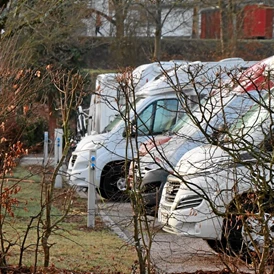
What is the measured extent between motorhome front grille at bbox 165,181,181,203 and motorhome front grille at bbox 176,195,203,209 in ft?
1.86

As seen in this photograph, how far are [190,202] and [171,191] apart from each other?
871 millimetres

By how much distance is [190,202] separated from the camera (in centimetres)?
1022

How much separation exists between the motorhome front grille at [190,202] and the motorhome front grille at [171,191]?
1.86 feet

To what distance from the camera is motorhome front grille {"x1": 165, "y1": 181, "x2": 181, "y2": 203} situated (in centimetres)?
1095

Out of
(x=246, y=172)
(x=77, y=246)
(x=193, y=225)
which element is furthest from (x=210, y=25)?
(x=246, y=172)

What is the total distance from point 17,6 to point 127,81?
18.1 feet

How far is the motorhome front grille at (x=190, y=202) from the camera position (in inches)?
400

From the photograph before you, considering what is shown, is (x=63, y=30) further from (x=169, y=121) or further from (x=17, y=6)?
(x=17, y=6)

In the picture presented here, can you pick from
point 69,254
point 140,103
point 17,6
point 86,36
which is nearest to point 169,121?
point 140,103

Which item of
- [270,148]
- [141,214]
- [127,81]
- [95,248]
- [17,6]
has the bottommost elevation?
[95,248]

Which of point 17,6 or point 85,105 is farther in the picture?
point 85,105

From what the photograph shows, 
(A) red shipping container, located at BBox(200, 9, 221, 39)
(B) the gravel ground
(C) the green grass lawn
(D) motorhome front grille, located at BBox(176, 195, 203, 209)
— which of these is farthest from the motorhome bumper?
(A) red shipping container, located at BBox(200, 9, 221, 39)

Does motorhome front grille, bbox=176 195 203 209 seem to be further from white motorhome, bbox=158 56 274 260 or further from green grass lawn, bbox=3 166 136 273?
white motorhome, bbox=158 56 274 260

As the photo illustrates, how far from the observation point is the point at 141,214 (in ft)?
24.3
